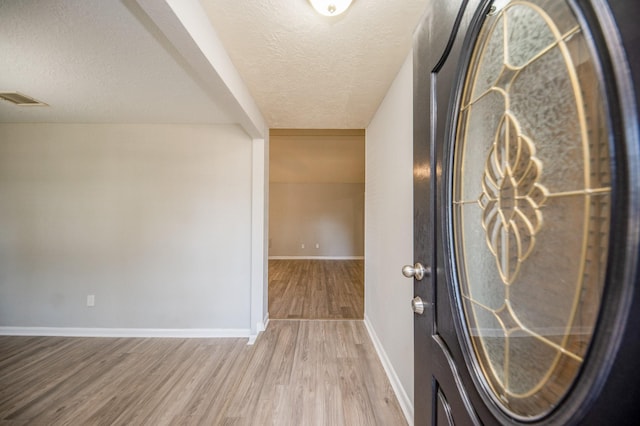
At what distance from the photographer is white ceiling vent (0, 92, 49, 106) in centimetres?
205

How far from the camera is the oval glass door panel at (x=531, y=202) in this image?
373mm

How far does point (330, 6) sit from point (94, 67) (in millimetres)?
1654

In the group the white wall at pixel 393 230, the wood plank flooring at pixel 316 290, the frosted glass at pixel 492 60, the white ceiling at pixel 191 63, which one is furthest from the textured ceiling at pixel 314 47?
the wood plank flooring at pixel 316 290

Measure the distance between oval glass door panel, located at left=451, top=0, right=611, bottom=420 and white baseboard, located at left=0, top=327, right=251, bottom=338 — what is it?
2639 mm

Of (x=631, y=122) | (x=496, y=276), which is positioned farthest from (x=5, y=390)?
(x=631, y=122)

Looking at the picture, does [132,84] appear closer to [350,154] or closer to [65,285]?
[65,285]

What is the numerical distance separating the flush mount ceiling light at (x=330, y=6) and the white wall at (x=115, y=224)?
5.75 feet

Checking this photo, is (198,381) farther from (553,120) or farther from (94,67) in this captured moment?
(553,120)

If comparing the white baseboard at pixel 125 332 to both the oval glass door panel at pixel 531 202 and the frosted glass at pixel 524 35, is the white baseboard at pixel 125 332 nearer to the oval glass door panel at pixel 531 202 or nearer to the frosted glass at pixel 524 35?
the oval glass door panel at pixel 531 202

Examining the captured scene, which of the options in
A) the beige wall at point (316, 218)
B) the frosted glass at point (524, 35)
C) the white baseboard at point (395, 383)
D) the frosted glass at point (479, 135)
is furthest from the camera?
the beige wall at point (316, 218)

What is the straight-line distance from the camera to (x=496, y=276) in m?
0.57

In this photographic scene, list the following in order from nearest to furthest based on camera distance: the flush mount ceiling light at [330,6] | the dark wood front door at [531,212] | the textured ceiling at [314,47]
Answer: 1. the dark wood front door at [531,212]
2. the flush mount ceiling light at [330,6]
3. the textured ceiling at [314,47]

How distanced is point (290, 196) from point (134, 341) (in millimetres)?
4978

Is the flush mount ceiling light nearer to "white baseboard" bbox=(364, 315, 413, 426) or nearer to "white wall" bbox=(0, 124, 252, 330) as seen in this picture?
"white wall" bbox=(0, 124, 252, 330)
